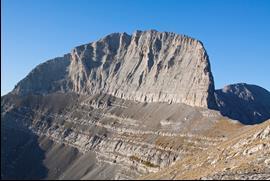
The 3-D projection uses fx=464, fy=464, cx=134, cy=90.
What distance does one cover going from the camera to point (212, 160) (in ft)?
463

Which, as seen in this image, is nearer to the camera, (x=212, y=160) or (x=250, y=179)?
(x=250, y=179)

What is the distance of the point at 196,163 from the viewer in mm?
151875

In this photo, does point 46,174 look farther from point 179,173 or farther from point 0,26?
point 0,26

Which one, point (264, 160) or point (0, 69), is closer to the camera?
point (0, 69)

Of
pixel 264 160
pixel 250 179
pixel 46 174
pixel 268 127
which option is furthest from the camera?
pixel 46 174

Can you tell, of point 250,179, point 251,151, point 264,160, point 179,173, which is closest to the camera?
point 250,179

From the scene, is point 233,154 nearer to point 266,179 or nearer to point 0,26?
point 266,179

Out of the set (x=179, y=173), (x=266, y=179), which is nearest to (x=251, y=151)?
(x=179, y=173)

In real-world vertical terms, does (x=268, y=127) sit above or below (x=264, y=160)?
above

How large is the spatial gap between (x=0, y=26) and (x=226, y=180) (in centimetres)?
2680

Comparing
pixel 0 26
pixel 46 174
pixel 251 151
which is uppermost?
pixel 0 26

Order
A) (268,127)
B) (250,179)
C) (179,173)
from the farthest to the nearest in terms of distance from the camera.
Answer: (179,173) < (268,127) < (250,179)

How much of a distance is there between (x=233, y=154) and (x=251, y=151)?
55.8 ft

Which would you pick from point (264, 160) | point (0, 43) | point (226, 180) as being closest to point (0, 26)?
point (0, 43)
